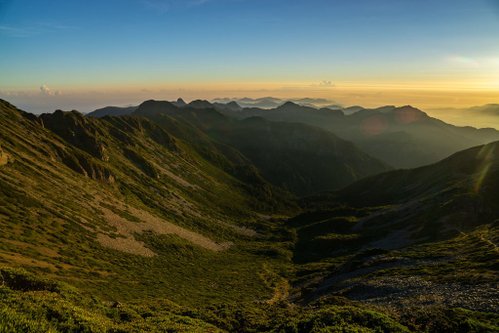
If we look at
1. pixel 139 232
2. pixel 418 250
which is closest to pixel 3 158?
pixel 139 232

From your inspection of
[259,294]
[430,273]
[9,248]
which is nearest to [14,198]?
[9,248]

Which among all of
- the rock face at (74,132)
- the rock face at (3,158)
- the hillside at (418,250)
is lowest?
the hillside at (418,250)

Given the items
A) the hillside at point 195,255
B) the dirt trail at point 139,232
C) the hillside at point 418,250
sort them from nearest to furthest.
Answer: the hillside at point 195,255 → the hillside at point 418,250 → the dirt trail at point 139,232

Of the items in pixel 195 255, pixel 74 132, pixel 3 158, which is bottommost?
pixel 195 255

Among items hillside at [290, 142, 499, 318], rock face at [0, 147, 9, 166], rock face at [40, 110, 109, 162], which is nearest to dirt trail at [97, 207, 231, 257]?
rock face at [0, 147, 9, 166]

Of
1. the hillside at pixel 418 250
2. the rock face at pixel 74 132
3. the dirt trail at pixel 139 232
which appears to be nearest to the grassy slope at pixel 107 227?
the dirt trail at pixel 139 232

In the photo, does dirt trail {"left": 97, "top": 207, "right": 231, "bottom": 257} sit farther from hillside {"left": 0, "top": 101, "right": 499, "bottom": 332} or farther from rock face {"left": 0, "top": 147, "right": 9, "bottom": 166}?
rock face {"left": 0, "top": 147, "right": 9, "bottom": 166}

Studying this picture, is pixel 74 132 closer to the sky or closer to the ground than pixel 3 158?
closer to the sky

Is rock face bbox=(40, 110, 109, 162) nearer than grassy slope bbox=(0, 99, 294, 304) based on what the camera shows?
No

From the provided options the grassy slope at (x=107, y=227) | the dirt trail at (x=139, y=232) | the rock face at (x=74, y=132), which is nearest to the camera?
the grassy slope at (x=107, y=227)

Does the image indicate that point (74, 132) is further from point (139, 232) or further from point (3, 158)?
point (139, 232)

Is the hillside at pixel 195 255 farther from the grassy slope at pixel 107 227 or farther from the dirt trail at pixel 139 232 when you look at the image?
the dirt trail at pixel 139 232

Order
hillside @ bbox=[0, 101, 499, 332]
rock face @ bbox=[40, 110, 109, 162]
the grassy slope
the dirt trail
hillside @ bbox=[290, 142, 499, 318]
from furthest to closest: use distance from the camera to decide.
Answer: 1. rock face @ bbox=[40, 110, 109, 162]
2. the dirt trail
3. the grassy slope
4. hillside @ bbox=[290, 142, 499, 318]
5. hillside @ bbox=[0, 101, 499, 332]
